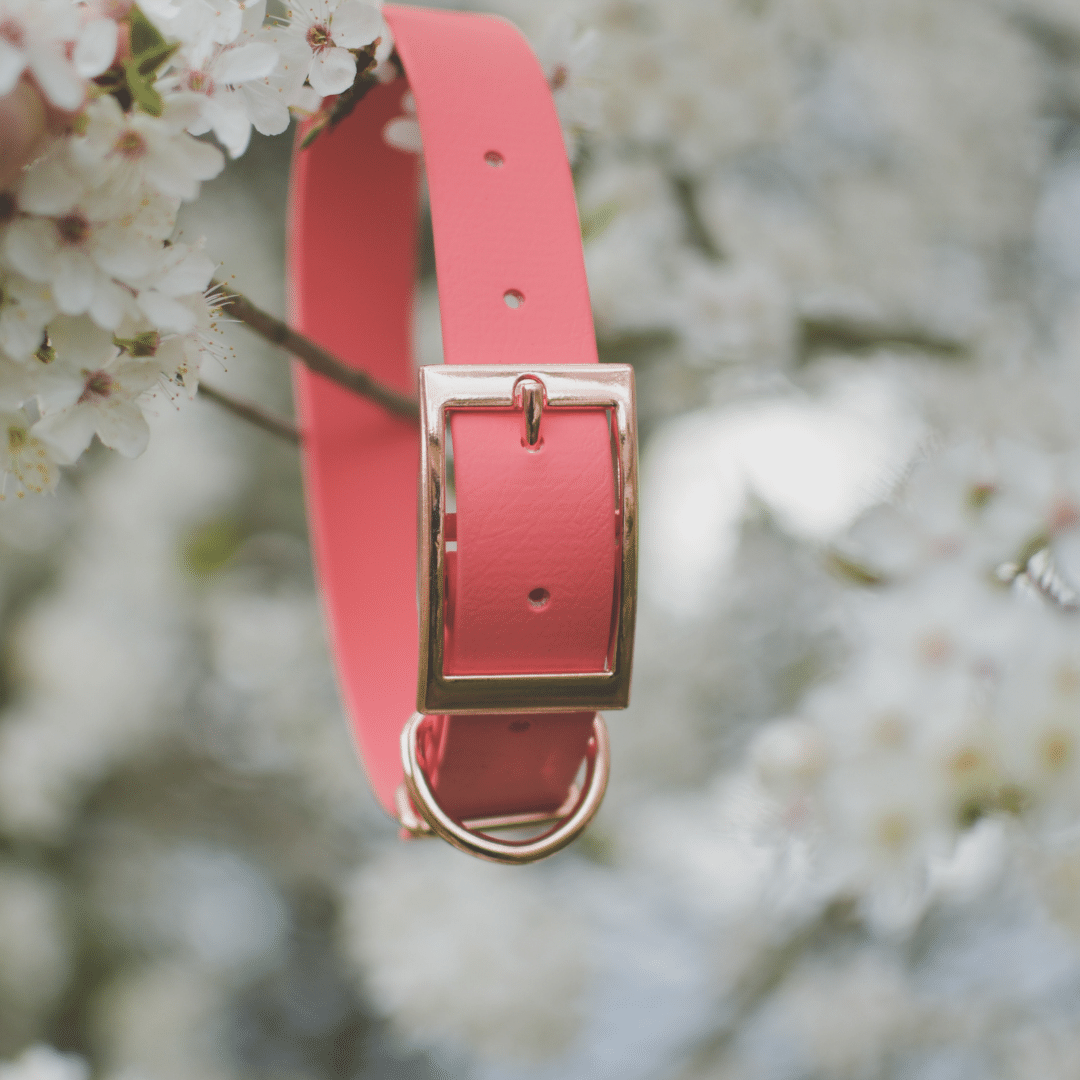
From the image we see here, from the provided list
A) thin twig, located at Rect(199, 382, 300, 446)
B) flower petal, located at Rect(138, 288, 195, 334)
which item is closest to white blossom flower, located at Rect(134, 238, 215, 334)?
flower petal, located at Rect(138, 288, 195, 334)

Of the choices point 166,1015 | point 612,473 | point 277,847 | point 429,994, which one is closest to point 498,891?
point 429,994

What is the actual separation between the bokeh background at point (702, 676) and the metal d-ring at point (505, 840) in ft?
0.61

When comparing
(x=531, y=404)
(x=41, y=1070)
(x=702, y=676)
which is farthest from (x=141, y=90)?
(x=702, y=676)

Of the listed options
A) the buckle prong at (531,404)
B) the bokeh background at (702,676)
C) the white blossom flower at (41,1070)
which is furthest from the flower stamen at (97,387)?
the white blossom flower at (41,1070)

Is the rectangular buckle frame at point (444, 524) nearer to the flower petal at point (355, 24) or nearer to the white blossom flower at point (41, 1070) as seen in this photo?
the flower petal at point (355, 24)

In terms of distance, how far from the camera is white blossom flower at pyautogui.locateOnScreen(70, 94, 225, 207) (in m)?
0.20

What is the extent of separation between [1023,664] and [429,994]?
64cm

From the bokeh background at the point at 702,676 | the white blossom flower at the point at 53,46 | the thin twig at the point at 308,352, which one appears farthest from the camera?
the bokeh background at the point at 702,676

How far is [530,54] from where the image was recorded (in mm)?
322

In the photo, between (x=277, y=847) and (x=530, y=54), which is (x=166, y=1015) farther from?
(x=530, y=54)

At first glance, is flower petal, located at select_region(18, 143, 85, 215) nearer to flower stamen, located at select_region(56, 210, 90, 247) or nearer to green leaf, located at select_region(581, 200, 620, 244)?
flower stamen, located at select_region(56, 210, 90, 247)

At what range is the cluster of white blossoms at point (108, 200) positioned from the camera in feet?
0.64

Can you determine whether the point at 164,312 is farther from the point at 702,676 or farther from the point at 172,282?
the point at 702,676

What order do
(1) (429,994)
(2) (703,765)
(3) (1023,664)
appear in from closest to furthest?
(3) (1023,664) → (1) (429,994) → (2) (703,765)
